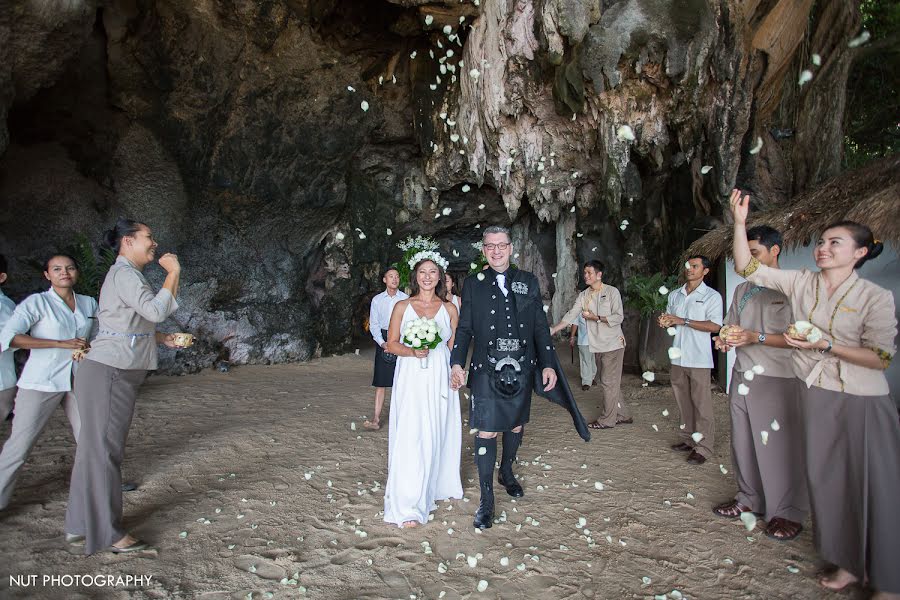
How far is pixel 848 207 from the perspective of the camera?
5.80 meters

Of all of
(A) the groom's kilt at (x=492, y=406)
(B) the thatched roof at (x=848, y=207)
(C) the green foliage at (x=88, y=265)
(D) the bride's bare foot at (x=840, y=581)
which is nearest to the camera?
(D) the bride's bare foot at (x=840, y=581)

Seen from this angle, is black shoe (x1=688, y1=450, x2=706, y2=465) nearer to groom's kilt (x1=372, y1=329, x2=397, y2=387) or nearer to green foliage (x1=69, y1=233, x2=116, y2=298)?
groom's kilt (x1=372, y1=329, x2=397, y2=387)

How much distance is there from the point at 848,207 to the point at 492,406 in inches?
206

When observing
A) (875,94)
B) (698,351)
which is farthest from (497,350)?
(875,94)

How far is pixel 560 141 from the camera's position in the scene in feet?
34.5

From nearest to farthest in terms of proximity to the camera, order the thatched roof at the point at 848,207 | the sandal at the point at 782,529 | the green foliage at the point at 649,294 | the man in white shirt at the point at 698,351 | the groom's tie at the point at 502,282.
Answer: the sandal at the point at 782,529 → the groom's tie at the point at 502,282 → the man in white shirt at the point at 698,351 → the thatched roof at the point at 848,207 → the green foliage at the point at 649,294

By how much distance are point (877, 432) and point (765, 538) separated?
1.18 m

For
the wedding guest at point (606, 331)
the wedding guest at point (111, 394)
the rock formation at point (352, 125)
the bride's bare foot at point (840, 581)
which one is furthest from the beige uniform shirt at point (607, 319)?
the wedding guest at point (111, 394)

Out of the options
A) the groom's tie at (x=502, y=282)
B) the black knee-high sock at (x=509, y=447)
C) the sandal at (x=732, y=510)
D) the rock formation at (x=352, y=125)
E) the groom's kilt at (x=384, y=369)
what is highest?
the rock formation at (x=352, y=125)

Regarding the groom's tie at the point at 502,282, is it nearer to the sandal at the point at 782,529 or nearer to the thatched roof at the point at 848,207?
the sandal at the point at 782,529

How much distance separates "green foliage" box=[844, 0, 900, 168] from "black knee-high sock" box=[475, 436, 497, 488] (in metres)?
11.5

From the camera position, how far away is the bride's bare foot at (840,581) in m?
2.77

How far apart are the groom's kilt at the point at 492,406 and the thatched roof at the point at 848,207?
4329 mm

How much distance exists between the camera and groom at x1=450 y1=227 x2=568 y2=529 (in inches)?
144
